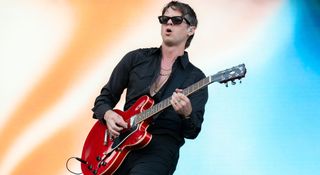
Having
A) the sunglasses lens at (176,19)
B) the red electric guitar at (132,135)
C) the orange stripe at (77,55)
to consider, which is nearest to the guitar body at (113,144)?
the red electric guitar at (132,135)

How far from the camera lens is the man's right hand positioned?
287 cm

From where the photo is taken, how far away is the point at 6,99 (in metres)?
3.90

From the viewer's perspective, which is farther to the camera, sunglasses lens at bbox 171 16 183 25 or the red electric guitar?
sunglasses lens at bbox 171 16 183 25

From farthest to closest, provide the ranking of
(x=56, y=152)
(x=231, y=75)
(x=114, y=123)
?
1. (x=56, y=152)
2. (x=114, y=123)
3. (x=231, y=75)

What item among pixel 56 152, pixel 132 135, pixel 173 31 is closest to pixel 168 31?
pixel 173 31

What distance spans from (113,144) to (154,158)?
212mm

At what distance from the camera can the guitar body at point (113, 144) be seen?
111 inches

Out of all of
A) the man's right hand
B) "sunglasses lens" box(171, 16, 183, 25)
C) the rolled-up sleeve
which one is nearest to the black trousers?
the man's right hand

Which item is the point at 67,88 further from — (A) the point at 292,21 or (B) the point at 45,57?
(A) the point at 292,21

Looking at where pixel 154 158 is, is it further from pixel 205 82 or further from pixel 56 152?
pixel 56 152

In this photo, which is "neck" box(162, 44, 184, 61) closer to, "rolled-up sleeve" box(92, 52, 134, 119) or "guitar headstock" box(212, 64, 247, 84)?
"rolled-up sleeve" box(92, 52, 134, 119)

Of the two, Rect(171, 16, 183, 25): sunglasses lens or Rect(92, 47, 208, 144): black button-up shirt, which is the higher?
Rect(171, 16, 183, 25): sunglasses lens

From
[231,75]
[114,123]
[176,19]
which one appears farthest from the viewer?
[176,19]

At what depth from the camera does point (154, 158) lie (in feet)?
9.15
